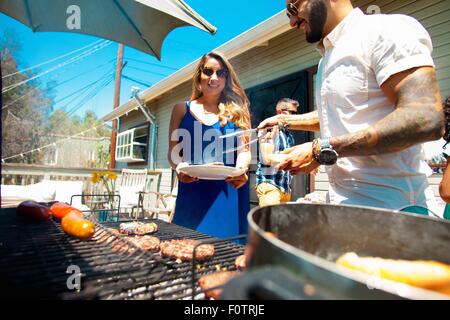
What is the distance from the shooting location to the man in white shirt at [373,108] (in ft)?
2.82

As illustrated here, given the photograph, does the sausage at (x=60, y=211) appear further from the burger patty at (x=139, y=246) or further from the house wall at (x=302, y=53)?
the house wall at (x=302, y=53)

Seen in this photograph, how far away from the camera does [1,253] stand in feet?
3.34

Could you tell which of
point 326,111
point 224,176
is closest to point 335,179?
point 326,111

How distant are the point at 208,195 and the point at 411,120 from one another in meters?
1.63

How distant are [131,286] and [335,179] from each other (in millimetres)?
1007

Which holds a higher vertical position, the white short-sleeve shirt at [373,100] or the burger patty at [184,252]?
the white short-sleeve shirt at [373,100]

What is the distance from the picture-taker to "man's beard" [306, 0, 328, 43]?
1.32 m

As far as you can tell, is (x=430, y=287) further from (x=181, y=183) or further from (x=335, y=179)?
(x=181, y=183)

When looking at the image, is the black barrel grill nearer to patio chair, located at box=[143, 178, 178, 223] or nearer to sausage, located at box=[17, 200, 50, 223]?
sausage, located at box=[17, 200, 50, 223]

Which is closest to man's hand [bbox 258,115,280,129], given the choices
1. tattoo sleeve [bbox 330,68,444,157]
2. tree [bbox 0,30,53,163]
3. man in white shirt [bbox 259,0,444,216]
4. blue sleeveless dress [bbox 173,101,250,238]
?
man in white shirt [bbox 259,0,444,216]

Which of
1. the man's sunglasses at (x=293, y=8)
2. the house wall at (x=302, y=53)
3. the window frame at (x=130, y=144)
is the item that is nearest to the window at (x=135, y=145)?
the window frame at (x=130, y=144)

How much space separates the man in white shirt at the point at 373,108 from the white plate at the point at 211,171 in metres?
0.75

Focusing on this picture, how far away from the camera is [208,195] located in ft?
7.20

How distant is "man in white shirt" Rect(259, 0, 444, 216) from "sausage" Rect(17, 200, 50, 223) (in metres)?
1.62
